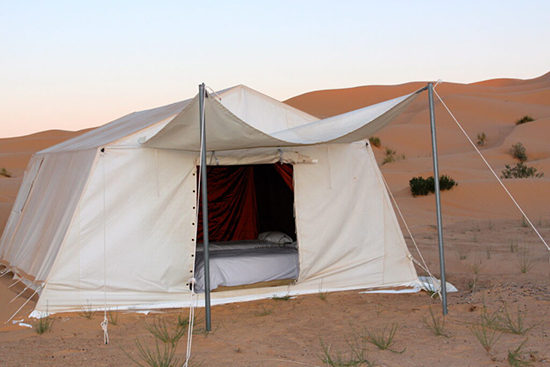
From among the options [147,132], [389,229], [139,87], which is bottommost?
[389,229]

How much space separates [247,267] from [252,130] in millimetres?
2189

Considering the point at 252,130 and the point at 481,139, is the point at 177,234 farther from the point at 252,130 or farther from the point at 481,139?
the point at 481,139

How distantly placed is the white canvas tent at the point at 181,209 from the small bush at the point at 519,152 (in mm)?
15888

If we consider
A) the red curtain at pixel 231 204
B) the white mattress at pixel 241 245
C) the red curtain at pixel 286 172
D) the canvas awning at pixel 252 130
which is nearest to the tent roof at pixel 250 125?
the canvas awning at pixel 252 130

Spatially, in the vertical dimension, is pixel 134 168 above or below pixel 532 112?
below

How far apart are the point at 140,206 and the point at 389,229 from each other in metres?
2.68

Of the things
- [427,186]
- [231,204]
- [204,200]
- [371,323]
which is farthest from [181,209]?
[427,186]

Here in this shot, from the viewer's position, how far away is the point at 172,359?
398cm

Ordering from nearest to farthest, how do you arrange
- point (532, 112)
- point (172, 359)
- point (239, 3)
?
point (172, 359)
point (239, 3)
point (532, 112)

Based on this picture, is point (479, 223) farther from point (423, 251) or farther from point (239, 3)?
point (239, 3)

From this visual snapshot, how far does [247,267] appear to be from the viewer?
→ 646 cm

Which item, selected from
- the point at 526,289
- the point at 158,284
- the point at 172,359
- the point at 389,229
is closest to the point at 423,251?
the point at 389,229

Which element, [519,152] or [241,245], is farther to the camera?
[519,152]

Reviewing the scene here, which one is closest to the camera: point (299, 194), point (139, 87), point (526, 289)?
point (526, 289)
